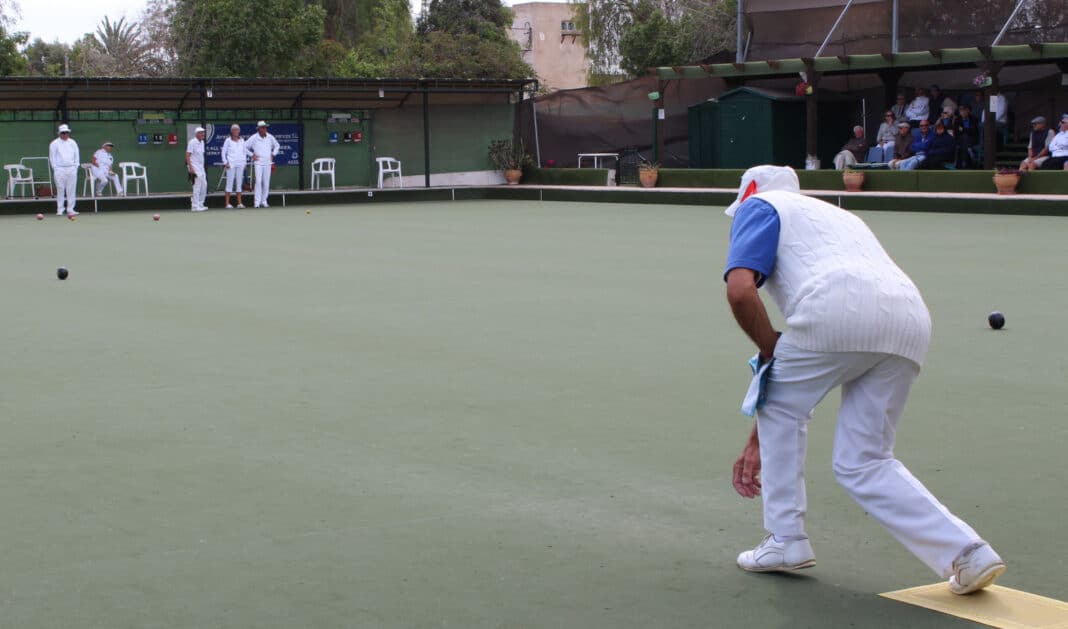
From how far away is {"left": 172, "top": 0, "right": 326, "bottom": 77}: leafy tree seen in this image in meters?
42.7

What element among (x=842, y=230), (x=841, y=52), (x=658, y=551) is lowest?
(x=658, y=551)

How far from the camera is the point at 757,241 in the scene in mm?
3770

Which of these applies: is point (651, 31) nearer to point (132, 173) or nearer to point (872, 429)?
point (132, 173)

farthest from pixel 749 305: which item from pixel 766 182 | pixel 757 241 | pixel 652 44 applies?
pixel 652 44

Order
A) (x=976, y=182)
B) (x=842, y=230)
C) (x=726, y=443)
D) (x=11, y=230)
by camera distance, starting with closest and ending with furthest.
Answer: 1. (x=842, y=230)
2. (x=726, y=443)
3. (x=11, y=230)
4. (x=976, y=182)

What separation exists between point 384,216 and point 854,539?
790 inches

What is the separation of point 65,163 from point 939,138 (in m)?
15.1

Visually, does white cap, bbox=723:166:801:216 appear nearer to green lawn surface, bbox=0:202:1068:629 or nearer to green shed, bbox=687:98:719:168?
green lawn surface, bbox=0:202:1068:629

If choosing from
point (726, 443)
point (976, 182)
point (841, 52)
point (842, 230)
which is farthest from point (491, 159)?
point (842, 230)

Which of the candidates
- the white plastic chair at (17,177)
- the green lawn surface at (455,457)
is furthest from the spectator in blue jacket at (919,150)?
the white plastic chair at (17,177)

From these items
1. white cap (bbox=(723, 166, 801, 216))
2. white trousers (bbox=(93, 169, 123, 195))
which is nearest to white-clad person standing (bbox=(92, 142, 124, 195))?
white trousers (bbox=(93, 169, 123, 195))

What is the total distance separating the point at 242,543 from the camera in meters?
4.52

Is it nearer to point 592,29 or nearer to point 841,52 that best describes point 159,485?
point 841,52

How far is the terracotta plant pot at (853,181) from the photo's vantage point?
80.8 feet
